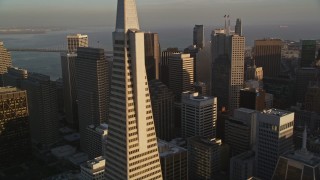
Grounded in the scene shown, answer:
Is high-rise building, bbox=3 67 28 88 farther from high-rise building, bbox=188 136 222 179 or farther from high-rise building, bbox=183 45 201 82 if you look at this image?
high-rise building, bbox=183 45 201 82

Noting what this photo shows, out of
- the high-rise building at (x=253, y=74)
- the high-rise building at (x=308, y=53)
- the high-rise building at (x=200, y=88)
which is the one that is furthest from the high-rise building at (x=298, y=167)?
the high-rise building at (x=308, y=53)

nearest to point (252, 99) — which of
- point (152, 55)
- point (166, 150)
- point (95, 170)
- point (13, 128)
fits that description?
point (166, 150)

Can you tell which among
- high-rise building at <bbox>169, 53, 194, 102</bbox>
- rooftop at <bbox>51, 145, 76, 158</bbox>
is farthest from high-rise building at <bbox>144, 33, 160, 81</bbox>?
rooftop at <bbox>51, 145, 76, 158</bbox>

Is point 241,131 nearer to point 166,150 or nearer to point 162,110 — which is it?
point 162,110

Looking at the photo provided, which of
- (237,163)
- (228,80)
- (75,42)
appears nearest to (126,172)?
(237,163)

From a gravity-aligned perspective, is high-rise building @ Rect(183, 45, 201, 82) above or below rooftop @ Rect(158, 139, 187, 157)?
above

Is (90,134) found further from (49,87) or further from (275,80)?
(275,80)

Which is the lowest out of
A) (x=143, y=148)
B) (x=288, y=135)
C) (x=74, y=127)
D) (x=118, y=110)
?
(x=74, y=127)
